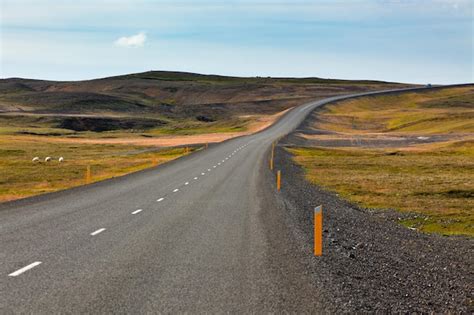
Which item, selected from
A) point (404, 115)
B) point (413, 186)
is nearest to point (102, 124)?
point (404, 115)

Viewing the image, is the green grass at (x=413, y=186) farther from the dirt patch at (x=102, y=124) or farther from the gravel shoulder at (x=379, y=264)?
the dirt patch at (x=102, y=124)

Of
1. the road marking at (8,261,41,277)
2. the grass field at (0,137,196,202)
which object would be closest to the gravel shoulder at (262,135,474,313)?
the road marking at (8,261,41,277)

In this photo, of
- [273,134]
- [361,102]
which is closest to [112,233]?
[273,134]

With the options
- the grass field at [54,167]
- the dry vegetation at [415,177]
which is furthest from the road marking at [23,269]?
the grass field at [54,167]

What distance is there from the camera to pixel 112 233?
50.5 ft

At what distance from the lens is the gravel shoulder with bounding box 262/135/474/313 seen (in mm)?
9297

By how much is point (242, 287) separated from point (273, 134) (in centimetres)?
9015

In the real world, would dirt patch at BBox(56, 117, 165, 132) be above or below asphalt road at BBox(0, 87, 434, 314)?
below

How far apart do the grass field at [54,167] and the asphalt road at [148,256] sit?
9.21 meters

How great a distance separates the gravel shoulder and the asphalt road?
422 millimetres

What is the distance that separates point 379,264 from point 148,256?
15.6ft

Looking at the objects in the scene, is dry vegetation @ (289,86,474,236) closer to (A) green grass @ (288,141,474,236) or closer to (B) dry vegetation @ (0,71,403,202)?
(A) green grass @ (288,141,474,236)

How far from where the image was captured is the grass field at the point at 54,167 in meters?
35.0

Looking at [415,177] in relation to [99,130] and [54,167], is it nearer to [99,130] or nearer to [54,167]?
[54,167]
